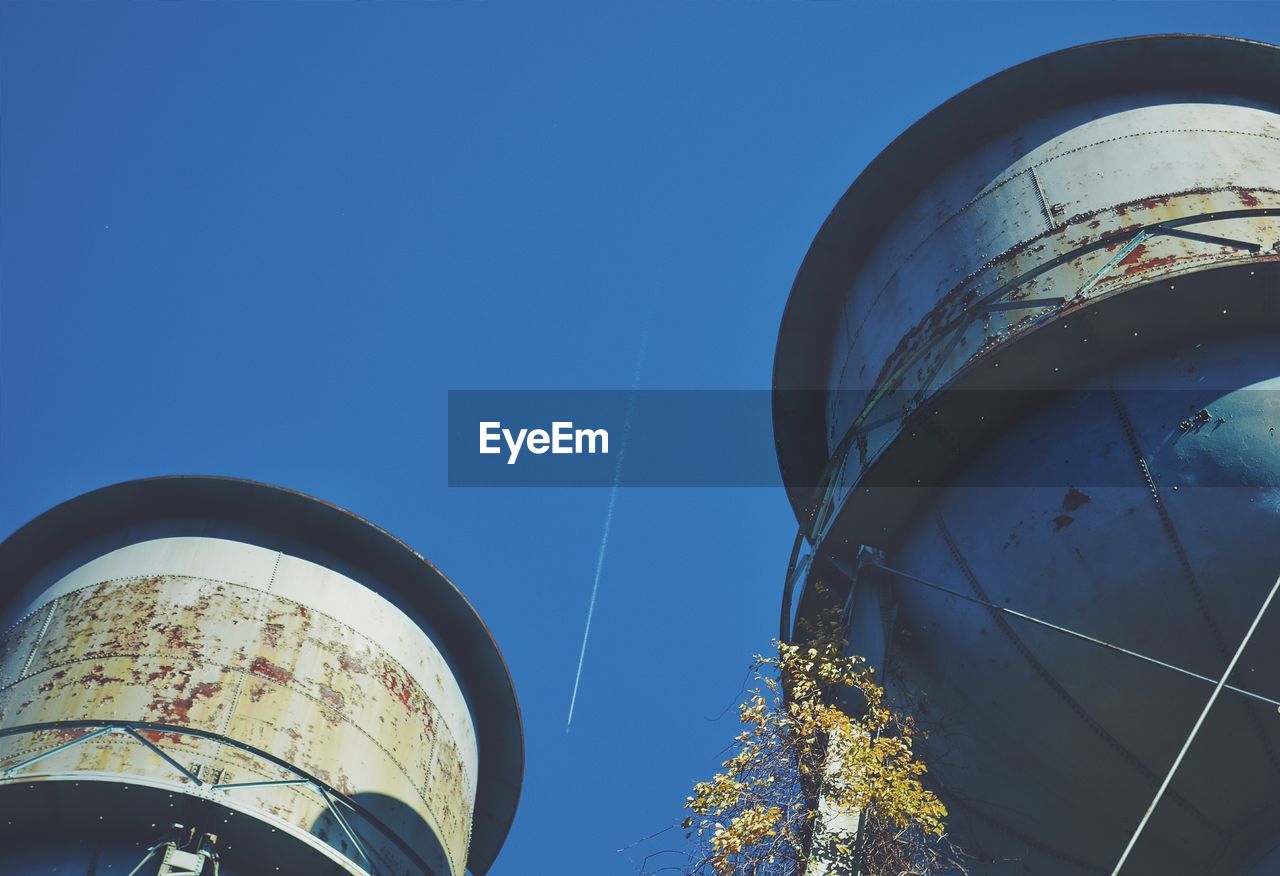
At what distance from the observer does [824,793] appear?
831cm

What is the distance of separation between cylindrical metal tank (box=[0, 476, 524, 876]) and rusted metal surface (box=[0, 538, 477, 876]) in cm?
2

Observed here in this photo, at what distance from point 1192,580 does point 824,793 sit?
8.89 ft

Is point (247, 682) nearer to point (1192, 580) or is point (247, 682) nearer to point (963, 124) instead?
point (1192, 580)

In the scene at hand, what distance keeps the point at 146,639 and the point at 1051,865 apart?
7.14 m

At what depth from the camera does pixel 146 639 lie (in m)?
10.1

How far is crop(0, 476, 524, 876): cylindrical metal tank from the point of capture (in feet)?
29.6

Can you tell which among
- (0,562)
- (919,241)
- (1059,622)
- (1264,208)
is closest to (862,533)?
(1059,622)

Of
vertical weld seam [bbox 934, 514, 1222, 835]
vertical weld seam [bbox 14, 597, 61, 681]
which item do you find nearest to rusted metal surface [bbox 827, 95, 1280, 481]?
vertical weld seam [bbox 934, 514, 1222, 835]

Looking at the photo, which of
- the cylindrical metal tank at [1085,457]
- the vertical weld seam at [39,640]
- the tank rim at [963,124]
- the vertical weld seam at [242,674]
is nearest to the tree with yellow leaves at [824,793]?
the cylindrical metal tank at [1085,457]

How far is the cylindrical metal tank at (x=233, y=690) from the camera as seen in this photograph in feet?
29.6

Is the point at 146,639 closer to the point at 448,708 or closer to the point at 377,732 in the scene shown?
the point at 377,732

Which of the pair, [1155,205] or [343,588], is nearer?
[1155,205]

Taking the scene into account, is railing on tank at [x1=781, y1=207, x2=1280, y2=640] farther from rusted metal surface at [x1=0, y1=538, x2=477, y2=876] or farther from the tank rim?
rusted metal surface at [x1=0, y1=538, x2=477, y2=876]

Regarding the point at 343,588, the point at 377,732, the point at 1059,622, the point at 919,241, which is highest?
the point at 919,241
